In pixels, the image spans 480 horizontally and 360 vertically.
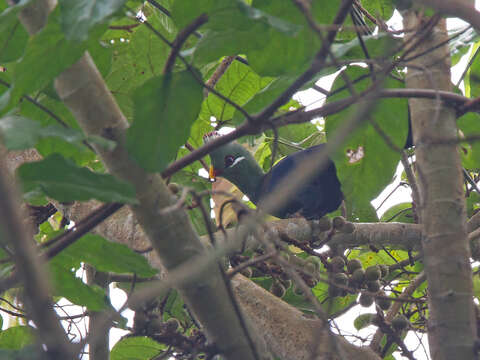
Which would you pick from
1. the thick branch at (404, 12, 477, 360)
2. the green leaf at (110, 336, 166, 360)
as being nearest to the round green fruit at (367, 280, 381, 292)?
the thick branch at (404, 12, 477, 360)

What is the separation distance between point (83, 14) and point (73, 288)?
676 mm

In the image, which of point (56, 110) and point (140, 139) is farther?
point (56, 110)

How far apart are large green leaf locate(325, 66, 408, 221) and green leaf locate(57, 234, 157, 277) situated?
25.5 inches

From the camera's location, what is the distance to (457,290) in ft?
4.67

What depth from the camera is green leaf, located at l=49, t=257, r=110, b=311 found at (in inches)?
54.6

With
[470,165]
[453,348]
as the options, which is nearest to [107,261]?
[453,348]

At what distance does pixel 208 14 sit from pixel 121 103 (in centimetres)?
118

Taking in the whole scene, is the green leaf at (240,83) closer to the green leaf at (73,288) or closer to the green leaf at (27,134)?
the green leaf at (73,288)

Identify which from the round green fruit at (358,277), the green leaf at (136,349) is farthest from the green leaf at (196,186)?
the round green fruit at (358,277)

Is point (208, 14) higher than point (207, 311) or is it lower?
higher

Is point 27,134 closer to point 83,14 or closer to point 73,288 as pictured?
point 83,14

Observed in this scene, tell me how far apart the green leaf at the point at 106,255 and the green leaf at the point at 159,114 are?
23cm

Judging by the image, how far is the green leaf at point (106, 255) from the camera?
1.34 meters

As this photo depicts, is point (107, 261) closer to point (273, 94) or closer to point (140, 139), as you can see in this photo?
point (140, 139)
